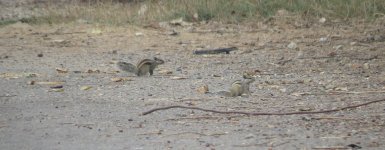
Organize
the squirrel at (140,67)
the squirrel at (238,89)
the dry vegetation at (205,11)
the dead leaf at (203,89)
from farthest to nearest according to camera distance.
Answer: the dry vegetation at (205,11)
the squirrel at (140,67)
the dead leaf at (203,89)
the squirrel at (238,89)

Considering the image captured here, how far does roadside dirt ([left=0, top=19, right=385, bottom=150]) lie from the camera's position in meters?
6.12

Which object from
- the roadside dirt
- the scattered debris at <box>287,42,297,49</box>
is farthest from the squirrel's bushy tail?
the scattered debris at <box>287,42,297,49</box>

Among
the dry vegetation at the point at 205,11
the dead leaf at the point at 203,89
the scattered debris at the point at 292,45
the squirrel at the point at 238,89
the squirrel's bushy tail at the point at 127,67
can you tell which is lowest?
the squirrel at the point at 238,89

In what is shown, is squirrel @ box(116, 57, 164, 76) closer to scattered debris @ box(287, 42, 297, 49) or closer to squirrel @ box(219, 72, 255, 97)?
squirrel @ box(219, 72, 255, 97)

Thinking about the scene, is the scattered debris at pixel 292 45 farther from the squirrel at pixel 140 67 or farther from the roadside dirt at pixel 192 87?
the squirrel at pixel 140 67

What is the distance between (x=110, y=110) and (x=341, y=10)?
24.5 feet

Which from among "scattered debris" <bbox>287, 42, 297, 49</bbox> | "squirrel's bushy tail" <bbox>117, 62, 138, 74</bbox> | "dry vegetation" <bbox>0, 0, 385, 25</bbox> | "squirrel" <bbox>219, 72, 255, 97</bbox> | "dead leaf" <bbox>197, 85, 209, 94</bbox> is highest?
"dry vegetation" <bbox>0, 0, 385, 25</bbox>

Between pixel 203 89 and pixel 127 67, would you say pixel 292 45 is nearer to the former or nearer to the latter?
pixel 127 67

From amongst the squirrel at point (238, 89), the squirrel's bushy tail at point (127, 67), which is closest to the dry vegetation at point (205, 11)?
the squirrel's bushy tail at point (127, 67)

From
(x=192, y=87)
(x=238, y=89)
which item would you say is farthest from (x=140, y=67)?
(x=238, y=89)

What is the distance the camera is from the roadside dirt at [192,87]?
6121 millimetres

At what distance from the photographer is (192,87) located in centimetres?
876

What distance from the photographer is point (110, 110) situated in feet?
24.3

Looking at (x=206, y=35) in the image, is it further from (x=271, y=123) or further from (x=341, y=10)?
(x=271, y=123)
